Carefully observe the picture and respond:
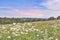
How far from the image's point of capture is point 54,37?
53.6 ft

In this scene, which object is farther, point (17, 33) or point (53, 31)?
point (53, 31)

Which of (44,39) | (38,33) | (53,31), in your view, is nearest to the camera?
(44,39)

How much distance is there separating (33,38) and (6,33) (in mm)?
2448

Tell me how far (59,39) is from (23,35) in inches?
103

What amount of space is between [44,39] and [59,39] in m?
1.25

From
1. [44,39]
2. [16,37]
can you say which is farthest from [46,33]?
[16,37]

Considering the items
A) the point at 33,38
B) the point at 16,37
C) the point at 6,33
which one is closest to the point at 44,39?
the point at 33,38

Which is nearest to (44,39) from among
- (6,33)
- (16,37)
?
(16,37)

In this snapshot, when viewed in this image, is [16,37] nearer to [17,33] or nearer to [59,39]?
[17,33]

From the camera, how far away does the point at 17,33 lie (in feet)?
55.3

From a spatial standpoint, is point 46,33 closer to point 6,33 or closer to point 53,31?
point 53,31

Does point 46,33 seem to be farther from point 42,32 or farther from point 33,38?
point 33,38

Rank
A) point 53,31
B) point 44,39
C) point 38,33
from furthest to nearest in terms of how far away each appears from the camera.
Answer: point 53,31 < point 38,33 < point 44,39

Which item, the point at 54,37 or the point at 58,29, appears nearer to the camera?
the point at 54,37
